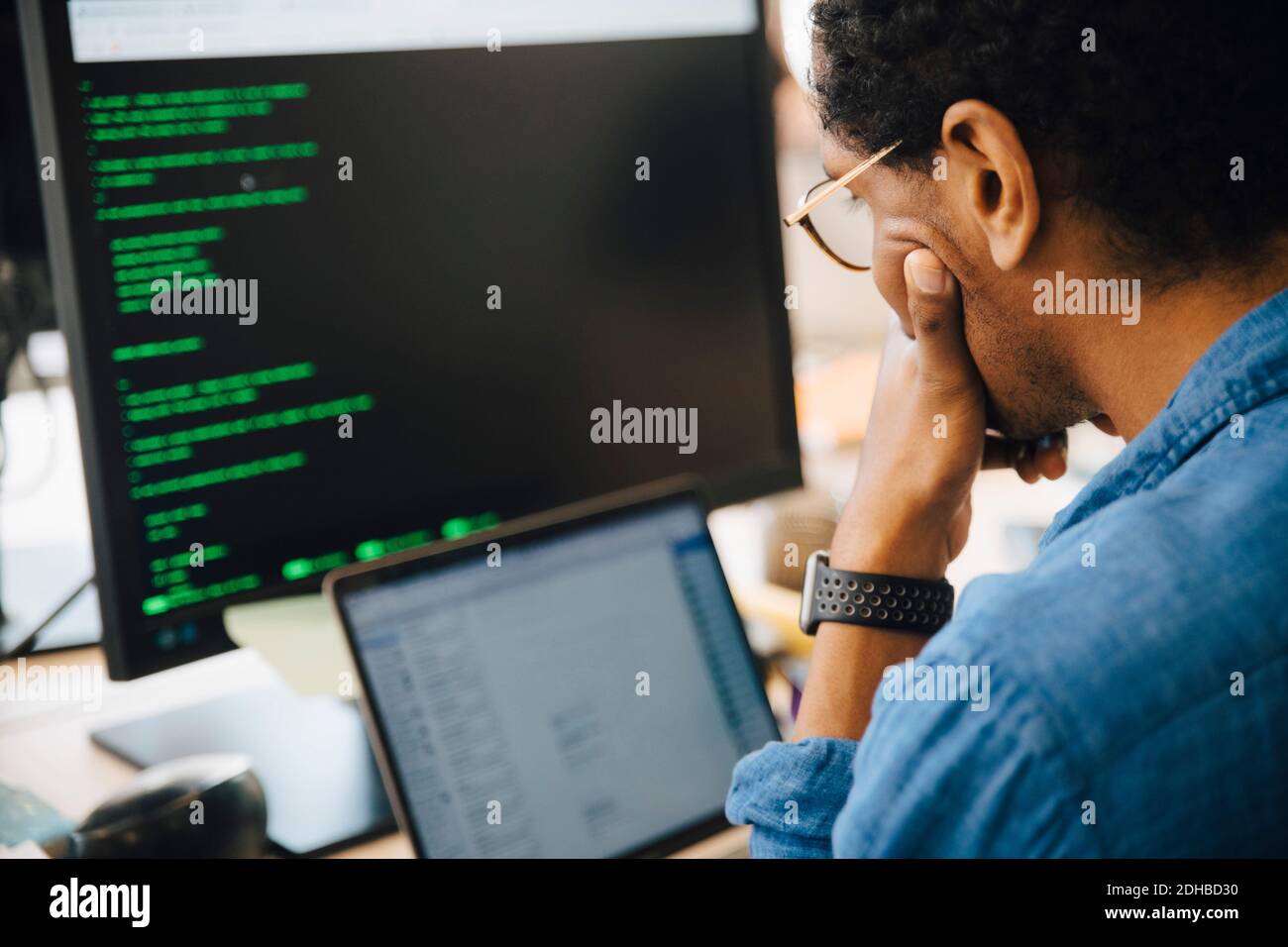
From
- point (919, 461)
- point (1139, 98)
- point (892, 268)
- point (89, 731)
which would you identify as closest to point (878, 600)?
point (919, 461)

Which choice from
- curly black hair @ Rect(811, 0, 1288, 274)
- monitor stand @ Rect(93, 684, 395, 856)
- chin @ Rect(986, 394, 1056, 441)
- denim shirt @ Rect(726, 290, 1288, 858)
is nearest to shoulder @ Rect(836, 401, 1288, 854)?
denim shirt @ Rect(726, 290, 1288, 858)

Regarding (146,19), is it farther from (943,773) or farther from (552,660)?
(943,773)

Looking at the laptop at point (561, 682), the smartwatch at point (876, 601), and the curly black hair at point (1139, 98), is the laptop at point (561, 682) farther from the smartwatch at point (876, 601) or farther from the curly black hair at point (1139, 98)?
the curly black hair at point (1139, 98)

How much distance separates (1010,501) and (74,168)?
1.02 m

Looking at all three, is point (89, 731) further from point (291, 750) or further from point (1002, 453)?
point (1002, 453)

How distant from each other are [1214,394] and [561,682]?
445mm

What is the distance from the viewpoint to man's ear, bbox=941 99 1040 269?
1.88ft

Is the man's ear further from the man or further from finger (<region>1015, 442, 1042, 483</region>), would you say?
finger (<region>1015, 442, 1042, 483</region>)

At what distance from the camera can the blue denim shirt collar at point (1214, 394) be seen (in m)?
0.53

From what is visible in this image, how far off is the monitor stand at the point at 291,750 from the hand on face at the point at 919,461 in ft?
1.32

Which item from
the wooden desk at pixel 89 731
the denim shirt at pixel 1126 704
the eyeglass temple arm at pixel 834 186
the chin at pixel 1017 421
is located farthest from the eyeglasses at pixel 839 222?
the wooden desk at pixel 89 731

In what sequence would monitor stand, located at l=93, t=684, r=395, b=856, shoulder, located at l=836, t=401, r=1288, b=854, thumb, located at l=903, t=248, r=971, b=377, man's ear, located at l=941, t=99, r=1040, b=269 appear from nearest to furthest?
shoulder, located at l=836, t=401, r=1288, b=854
man's ear, located at l=941, t=99, r=1040, b=269
thumb, located at l=903, t=248, r=971, b=377
monitor stand, located at l=93, t=684, r=395, b=856

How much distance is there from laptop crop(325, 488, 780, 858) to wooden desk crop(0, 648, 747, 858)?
6 cm

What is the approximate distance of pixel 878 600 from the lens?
741 mm
